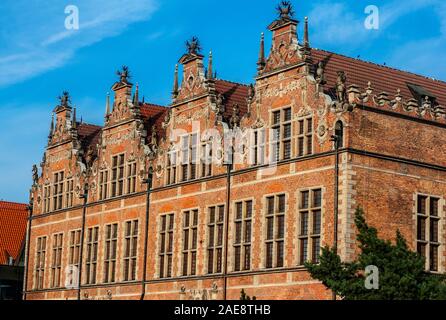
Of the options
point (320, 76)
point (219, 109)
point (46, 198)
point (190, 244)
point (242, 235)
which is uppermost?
point (320, 76)

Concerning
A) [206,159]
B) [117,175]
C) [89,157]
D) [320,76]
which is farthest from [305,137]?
[89,157]

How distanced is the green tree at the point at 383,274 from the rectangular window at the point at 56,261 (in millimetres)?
25021

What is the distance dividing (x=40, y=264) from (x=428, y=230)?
24601mm

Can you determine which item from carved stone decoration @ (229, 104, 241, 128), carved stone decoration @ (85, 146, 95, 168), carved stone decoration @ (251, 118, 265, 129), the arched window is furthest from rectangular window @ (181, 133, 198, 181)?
the arched window

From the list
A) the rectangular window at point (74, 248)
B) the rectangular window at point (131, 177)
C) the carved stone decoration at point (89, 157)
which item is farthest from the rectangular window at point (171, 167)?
the rectangular window at point (74, 248)

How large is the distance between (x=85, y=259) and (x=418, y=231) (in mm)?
19037

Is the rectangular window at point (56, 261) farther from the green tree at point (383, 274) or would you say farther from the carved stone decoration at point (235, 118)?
the green tree at point (383, 274)

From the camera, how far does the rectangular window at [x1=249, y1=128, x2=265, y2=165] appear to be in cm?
3628

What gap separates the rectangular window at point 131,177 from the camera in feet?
144

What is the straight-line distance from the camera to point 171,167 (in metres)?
41.7

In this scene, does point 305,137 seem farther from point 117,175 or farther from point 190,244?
point 117,175

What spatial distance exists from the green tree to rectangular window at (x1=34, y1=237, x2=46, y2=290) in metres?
27.2
